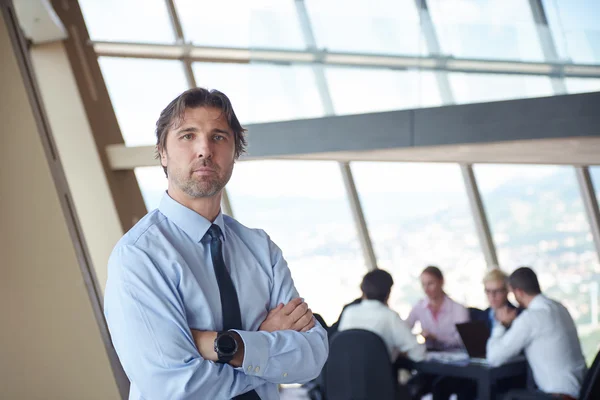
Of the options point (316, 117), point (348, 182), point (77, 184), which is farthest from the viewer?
point (348, 182)

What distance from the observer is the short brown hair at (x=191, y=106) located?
5.52 feet

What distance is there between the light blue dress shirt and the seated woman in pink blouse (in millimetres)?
3612

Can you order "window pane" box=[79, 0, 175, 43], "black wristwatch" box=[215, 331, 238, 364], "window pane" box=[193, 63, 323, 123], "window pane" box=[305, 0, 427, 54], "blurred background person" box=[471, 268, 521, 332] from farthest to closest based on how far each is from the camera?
1. "window pane" box=[79, 0, 175, 43]
2. "window pane" box=[193, 63, 323, 123]
3. "blurred background person" box=[471, 268, 521, 332]
4. "window pane" box=[305, 0, 427, 54]
5. "black wristwatch" box=[215, 331, 238, 364]

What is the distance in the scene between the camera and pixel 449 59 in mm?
3725

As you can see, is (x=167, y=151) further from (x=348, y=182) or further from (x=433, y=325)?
(x=348, y=182)

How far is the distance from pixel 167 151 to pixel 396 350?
293cm

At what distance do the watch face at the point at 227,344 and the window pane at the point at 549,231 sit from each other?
5827 mm

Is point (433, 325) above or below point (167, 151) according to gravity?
below

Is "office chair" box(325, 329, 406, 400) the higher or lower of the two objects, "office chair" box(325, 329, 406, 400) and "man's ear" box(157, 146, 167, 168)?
the lower

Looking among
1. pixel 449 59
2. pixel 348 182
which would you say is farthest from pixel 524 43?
pixel 348 182

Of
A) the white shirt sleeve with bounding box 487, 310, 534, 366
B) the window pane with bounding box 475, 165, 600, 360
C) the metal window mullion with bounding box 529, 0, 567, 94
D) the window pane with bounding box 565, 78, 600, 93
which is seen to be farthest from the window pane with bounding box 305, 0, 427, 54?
the window pane with bounding box 475, 165, 600, 360

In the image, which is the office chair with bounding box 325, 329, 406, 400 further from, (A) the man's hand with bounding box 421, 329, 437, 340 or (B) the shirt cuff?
(B) the shirt cuff

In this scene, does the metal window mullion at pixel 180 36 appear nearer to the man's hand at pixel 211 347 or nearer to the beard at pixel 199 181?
the beard at pixel 199 181

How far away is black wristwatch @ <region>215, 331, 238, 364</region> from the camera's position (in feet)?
4.86
